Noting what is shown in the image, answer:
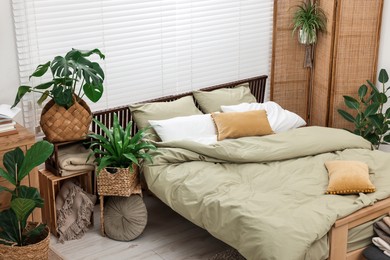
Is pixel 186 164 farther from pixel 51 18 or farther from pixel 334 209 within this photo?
pixel 51 18

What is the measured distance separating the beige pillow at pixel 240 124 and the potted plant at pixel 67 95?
1127 mm

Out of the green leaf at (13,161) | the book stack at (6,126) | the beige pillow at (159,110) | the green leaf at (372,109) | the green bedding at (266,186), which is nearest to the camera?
the green bedding at (266,186)

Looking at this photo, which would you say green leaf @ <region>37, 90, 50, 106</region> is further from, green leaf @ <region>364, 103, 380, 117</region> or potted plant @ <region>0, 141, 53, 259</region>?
green leaf @ <region>364, 103, 380, 117</region>

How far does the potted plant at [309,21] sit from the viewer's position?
5746mm

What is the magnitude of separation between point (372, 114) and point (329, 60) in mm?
655

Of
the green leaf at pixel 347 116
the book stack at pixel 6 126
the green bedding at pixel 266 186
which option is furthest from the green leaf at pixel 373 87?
the book stack at pixel 6 126

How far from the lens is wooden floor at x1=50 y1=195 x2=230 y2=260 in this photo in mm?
4355

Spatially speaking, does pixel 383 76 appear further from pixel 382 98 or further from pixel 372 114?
pixel 372 114

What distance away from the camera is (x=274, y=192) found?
414 cm

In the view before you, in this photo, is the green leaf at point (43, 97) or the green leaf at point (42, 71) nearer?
the green leaf at point (42, 71)

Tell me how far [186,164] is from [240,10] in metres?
1.93

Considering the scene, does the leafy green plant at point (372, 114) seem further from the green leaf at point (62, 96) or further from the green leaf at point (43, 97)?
the green leaf at point (43, 97)

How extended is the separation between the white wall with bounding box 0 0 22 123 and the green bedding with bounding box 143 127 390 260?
118cm

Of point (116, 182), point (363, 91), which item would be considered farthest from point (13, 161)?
point (363, 91)
